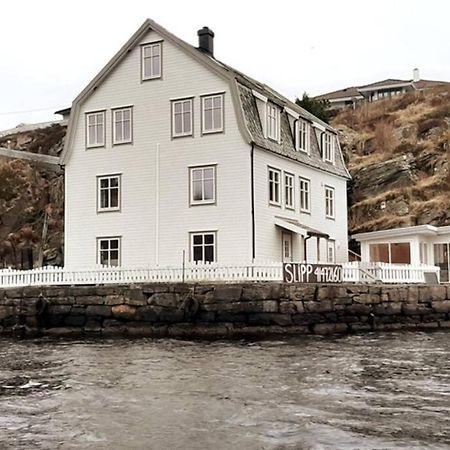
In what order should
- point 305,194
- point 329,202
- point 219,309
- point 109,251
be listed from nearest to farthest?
point 219,309 → point 109,251 → point 305,194 → point 329,202

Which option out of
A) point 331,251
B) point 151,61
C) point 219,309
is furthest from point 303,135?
point 219,309

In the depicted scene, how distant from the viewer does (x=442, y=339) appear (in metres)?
20.5

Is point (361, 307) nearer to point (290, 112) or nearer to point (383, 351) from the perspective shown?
point (383, 351)

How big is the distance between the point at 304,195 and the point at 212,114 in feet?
21.6

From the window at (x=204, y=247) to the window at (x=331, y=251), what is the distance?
8632 millimetres

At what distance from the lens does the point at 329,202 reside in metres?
34.7

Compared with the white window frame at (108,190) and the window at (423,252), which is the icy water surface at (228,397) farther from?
the window at (423,252)

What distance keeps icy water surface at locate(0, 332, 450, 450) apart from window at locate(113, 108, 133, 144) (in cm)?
1247

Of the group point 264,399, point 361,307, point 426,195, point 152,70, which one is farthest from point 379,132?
point 264,399

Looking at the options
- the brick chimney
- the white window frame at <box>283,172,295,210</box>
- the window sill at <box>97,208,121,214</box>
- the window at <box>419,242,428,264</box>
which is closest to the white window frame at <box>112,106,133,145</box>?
the window sill at <box>97,208,121,214</box>

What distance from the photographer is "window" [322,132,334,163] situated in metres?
35.0

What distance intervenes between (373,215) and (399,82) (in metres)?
49.2

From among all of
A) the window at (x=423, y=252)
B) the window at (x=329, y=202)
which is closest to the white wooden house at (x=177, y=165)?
the window at (x=329, y=202)

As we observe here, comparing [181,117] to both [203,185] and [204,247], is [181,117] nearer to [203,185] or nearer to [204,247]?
[203,185]
